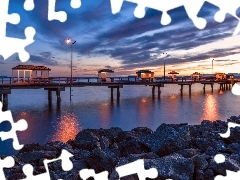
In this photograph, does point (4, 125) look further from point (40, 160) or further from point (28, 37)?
point (28, 37)

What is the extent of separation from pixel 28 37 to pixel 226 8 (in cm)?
238

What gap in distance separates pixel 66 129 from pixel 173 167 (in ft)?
55.7

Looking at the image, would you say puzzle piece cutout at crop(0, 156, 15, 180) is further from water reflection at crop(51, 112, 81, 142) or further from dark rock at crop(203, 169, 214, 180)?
water reflection at crop(51, 112, 81, 142)

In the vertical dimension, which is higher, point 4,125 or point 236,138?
point 236,138

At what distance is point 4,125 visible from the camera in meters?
20.5

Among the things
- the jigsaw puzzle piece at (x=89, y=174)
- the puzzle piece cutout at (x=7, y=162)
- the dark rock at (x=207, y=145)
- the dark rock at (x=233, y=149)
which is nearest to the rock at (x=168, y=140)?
the dark rock at (x=207, y=145)

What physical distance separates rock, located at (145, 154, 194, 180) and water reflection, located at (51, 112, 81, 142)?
13.0 m

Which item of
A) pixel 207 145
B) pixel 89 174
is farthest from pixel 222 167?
pixel 89 174

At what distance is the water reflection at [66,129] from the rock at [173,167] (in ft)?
42.7

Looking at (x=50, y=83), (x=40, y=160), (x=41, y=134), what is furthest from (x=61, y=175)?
Answer: (x=50, y=83)

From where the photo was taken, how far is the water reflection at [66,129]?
56.5 ft

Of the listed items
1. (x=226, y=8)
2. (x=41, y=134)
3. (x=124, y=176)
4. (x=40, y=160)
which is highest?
(x=226, y=8)

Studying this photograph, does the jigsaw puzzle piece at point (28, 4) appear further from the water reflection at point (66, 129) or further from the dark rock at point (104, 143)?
the water reflection at point (66, 129)

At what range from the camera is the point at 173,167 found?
3.88 metres
